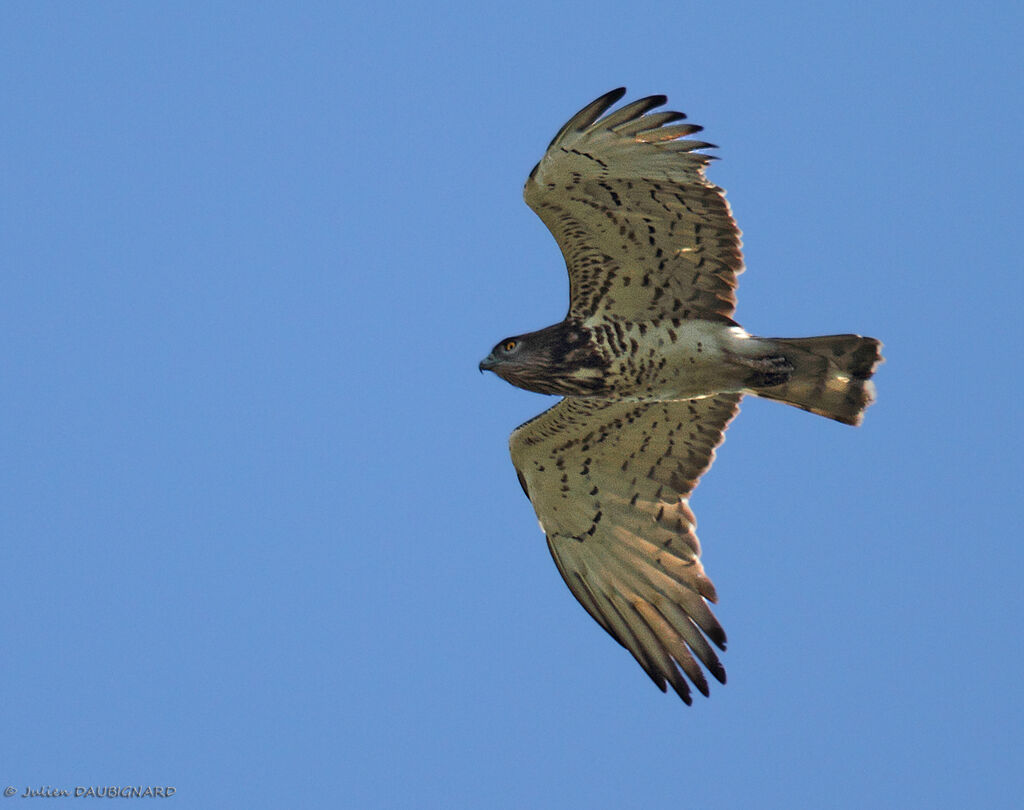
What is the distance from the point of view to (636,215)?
366 inches

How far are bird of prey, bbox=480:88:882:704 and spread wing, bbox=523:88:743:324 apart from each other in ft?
0.03

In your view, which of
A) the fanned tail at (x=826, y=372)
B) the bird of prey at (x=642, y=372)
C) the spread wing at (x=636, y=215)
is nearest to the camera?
the spread wing at (x=636, y=215)

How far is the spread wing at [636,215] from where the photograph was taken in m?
8.82

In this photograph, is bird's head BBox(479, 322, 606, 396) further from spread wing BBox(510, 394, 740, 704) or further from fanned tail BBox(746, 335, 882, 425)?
fanned tail BBox(746, 335, 882, 425)

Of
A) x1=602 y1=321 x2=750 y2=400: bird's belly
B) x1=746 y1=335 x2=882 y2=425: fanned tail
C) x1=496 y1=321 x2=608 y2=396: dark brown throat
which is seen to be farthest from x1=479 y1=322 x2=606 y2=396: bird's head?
x1=746 y1=335 x2=882 y2=425: fanned tail

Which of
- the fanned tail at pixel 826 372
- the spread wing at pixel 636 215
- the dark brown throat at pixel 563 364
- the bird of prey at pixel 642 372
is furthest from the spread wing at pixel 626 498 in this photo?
the spread wing at pixel 636 215

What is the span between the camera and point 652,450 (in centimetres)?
1046

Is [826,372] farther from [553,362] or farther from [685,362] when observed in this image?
[553,362]

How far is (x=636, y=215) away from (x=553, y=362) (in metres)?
1.21

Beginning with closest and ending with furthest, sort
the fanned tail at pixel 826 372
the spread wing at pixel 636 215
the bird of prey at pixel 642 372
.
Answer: the spread wing at pixel 636 215 < the bird of prey at pixel 642 372 < the fanned tail at pixel 826 372

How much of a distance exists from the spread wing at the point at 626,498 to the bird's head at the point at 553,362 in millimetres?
382

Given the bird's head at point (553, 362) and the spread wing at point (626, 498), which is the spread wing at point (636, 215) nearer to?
the bird's head at point (553, 362)

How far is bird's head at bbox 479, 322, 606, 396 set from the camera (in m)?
9.73

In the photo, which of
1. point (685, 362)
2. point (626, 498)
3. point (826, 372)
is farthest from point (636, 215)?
point (626, 498)
